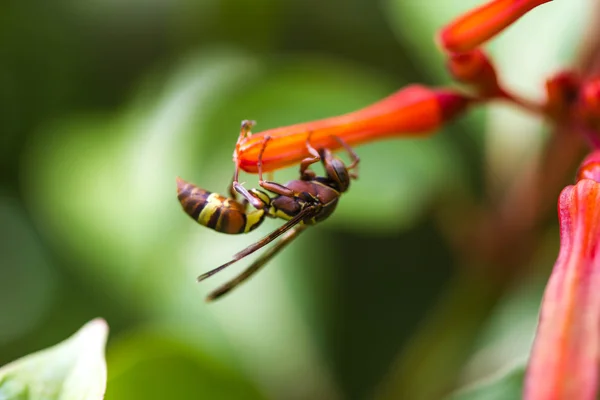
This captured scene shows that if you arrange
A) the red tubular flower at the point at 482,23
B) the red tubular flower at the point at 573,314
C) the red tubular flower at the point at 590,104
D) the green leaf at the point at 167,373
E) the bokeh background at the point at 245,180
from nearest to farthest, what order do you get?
the red tubular flower at the point at 573,314 → the red tubular flower at the point at 482,23 → the red tubular flower at the point at 590,104 → the green leaf at the point at 167,373 → the bokeh background at the point at 245,180

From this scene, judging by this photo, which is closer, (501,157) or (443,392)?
(443,392)

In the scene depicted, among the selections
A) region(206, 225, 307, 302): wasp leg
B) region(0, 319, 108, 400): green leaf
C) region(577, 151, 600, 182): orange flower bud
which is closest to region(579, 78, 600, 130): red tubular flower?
region(577, 151, 600, 182): orange flower bud

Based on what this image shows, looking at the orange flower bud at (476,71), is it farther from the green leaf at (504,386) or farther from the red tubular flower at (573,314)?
the green leaf at (504,386)

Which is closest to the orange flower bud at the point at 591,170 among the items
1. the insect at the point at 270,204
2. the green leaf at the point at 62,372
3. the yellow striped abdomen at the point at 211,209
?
the insect at the point at 270,204

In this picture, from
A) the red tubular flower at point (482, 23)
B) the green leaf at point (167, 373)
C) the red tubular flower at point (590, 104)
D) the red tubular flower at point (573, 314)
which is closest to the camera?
the red tubular flower at point (573, 314)

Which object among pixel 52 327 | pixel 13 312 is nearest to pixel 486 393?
pixel 52 327

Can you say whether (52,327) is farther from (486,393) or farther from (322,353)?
(486,393)

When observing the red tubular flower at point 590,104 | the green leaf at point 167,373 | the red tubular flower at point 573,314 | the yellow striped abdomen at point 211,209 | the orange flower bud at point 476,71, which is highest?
the red tubular flower at point 590,104

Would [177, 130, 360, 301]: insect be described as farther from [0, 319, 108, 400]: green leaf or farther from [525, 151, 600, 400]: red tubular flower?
[525, 151, 600, 400]: red tubular flower
